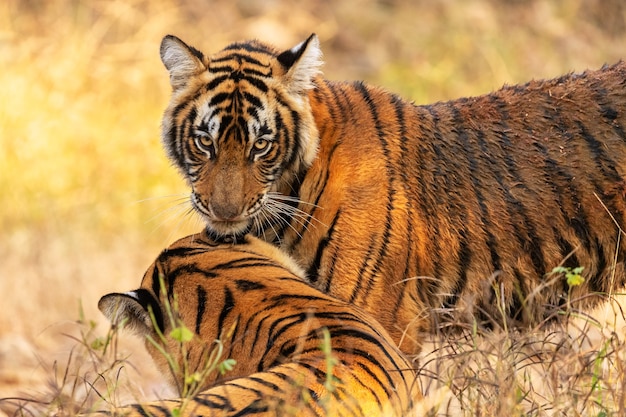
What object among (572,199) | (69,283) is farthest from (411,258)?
(69,283)

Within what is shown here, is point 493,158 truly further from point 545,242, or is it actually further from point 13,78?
point 13,78

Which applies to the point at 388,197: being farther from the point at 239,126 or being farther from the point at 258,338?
the point at 258,338

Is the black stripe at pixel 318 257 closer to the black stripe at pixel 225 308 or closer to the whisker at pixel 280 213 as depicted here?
the whisker at pixel 280 213

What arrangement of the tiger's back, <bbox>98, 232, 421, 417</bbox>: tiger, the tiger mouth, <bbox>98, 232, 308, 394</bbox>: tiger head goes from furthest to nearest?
the tiger's back, the tiger mouth, <bbox>98, 232, 308, 394</bbox>: tiger head, <bbox>98, 232, 421, 417</bbox>: tiger

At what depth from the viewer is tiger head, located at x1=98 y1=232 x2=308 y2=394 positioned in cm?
347

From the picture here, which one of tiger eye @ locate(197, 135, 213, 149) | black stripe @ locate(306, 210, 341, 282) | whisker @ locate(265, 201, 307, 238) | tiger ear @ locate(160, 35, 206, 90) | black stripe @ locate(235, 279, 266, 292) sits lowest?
black stripe @ locate(235, 279, 266, 292)

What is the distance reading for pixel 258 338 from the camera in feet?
11.0

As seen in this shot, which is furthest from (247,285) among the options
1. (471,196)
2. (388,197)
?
(471,196)

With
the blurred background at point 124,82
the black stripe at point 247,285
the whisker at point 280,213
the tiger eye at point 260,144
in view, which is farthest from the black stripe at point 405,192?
the blurred background at point 124,82

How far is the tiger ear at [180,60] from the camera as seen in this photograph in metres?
4.30

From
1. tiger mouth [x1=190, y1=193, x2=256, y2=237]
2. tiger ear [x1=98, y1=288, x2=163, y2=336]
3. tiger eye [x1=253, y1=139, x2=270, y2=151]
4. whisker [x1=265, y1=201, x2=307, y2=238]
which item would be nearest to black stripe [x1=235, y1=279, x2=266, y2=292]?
tiger ear [x1=98, y1=288, x2=163, y2=336]

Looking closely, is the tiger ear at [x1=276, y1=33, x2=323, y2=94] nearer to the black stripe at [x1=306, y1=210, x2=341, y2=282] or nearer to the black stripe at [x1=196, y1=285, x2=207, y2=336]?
the black stripe at [x1=306, y1=210, x2=341, y2=282]

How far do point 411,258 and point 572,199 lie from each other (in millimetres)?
774

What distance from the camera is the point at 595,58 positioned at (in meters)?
11.2
